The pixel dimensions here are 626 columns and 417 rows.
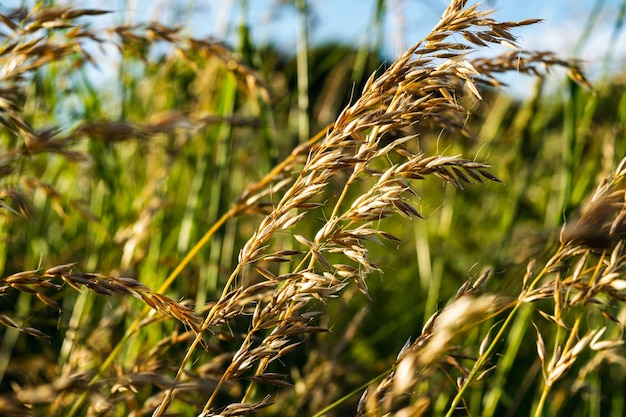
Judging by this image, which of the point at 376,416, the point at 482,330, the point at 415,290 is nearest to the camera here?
the point at 376,416

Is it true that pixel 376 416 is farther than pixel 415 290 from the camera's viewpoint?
No

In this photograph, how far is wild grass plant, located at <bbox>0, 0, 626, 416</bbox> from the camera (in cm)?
95

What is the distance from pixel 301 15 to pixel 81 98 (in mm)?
868

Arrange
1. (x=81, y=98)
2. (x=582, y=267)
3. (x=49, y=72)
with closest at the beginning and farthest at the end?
1. (x=582, y=267)
2. (x=81, y=98)
3. (x=49, y=72)

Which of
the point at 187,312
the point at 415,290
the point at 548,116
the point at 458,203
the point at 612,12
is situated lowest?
the point at 415,290

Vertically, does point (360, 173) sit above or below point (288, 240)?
above

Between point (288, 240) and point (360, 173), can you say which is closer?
point (360, 173)

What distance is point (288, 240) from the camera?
209cm

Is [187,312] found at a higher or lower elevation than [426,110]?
lower

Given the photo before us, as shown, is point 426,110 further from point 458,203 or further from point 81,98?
point 458,203

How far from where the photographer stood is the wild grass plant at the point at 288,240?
954mm

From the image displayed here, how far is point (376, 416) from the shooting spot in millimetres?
898

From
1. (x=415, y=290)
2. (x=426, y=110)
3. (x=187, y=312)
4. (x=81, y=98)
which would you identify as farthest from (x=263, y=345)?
(x=415, y=290)

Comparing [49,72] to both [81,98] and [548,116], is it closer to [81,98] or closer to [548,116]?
[81,98]
